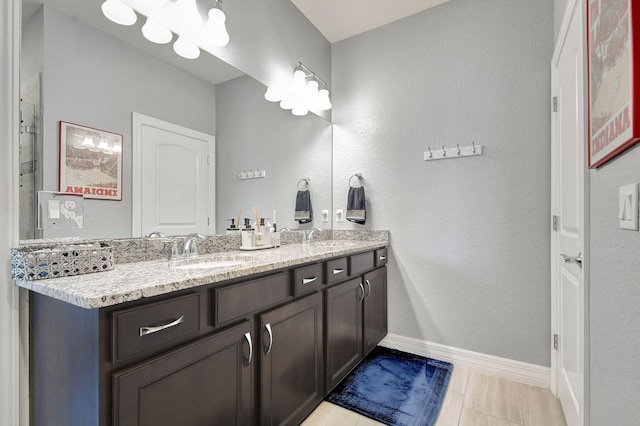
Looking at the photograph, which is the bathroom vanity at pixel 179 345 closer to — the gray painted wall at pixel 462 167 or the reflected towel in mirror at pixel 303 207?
the reflected towel in mirror at pixel 303 207

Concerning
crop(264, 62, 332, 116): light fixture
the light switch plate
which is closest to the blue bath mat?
the light switch plate

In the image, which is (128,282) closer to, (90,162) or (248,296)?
(248,296)

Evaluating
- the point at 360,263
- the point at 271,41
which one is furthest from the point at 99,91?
the point at 360,263

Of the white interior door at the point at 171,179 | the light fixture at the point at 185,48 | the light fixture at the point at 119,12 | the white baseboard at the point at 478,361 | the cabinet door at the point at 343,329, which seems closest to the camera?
the light fixture at the point at 119,12

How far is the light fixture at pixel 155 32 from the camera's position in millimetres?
1400

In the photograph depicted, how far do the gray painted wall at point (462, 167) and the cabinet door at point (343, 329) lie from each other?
572 mm

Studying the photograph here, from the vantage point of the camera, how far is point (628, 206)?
2.31 feet

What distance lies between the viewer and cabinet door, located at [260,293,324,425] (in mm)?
1236

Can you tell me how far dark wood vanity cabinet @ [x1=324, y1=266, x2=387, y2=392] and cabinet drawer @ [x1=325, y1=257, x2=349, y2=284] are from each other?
0.04m

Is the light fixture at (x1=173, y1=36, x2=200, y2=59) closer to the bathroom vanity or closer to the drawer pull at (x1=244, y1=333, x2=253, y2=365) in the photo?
the bathroom vanity

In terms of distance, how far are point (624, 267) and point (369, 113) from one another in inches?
82.2

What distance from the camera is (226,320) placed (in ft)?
3.49

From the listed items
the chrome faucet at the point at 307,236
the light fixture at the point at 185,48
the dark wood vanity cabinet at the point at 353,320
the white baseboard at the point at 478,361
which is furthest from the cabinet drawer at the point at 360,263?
the light fixture at the point at 185,48

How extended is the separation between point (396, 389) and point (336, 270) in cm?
84
